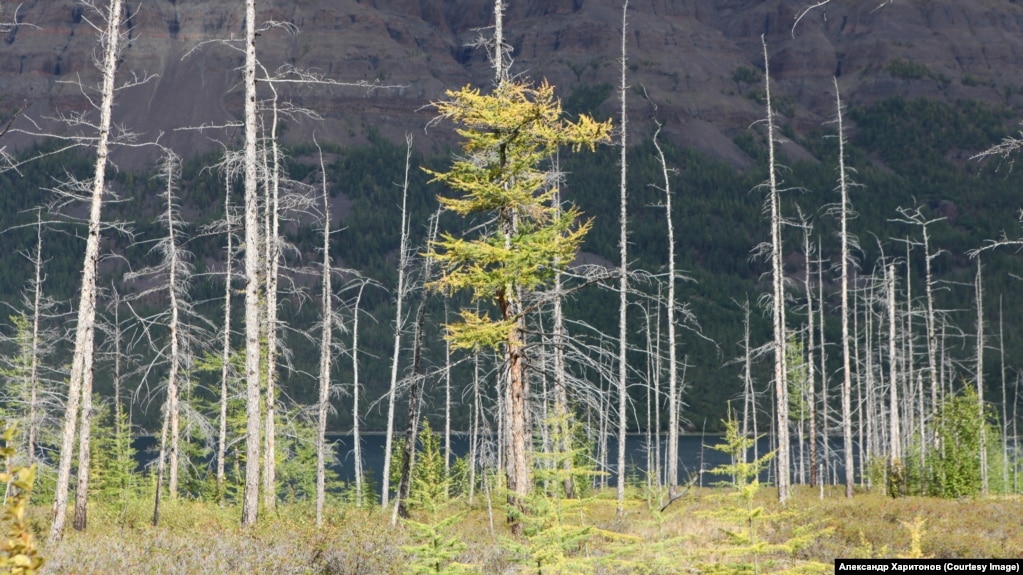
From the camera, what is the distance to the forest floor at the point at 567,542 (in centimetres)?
1040

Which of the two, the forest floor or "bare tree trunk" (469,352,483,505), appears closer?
the forest floor

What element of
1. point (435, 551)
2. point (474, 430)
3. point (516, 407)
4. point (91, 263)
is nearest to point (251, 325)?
point (91, 263)

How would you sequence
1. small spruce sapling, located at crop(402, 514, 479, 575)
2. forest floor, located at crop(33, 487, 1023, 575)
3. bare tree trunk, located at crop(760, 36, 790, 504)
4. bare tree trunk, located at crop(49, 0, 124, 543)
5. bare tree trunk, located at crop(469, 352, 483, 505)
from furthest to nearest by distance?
1. bare tree trunk, located at crop(469, 352, 483, 505)
2. bare tree trunk, located at crop(760, 36, 790, 504)
3. bare tree trunk, located at crop(49, 0, 124, 543)
4. forest floor, located at crop(33, 487, 1023, 575)
5. small spruce sapling, located at crop(402, 514, 479, 575)

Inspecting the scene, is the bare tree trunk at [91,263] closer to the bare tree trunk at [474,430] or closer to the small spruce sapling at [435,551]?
the small spruce sapling at [435,551]

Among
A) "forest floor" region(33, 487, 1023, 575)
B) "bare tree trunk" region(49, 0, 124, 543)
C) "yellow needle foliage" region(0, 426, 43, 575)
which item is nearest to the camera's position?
"yellow needle foliage" region(0, 426, 43, 575)

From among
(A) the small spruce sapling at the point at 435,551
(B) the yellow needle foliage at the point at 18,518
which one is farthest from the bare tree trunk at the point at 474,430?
(B) the yellow needle foliage at the point at 18,518

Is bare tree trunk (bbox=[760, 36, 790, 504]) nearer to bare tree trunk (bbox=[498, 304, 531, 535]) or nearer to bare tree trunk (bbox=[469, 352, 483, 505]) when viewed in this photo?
bare tree trunk (bbox=[469, 352, 483, 505])

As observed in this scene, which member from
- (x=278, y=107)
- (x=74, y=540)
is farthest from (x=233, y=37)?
(x=74, y=540)

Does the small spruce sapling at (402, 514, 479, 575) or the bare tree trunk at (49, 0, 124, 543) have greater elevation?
the bare tree trunk at (49, 0, 124, 543)

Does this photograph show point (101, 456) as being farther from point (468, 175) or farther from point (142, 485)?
point (468, 175)

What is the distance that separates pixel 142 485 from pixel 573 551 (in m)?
40.8

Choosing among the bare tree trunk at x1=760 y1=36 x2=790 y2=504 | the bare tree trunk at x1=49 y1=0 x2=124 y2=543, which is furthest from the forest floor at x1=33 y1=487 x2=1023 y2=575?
the bare tree trunk at x1=760 y1=36 x2=790 y2=504

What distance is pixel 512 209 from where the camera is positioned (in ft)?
A: 55.5

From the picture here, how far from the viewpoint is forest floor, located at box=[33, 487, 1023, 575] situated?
34.1 feet
